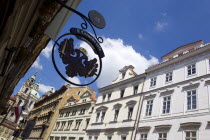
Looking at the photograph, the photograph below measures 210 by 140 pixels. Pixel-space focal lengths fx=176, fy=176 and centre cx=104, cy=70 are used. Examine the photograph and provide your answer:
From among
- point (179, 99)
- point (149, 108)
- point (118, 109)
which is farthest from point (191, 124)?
point (118, 109)

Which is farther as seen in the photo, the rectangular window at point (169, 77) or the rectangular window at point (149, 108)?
the rectangular window at point (169, 77)

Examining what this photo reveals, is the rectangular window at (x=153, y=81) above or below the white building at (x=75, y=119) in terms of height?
above

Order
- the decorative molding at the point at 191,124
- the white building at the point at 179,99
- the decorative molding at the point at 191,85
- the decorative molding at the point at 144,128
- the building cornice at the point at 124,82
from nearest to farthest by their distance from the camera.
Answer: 1. the decorative molding at the point at 191,124
2. the white building at the point at 179,99
3. the decorative molding at the point at 191,85
4. the decorative molding at the point at 144,128
5. the building cornice at the point at 124,82

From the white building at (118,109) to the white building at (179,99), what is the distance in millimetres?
1591

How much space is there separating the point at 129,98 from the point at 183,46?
9.64 meters

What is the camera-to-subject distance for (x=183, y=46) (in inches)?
867

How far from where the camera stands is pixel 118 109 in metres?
24.9

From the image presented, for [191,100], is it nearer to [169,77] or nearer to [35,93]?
[169,77]

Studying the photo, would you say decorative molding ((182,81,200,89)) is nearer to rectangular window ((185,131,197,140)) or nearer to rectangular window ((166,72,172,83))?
rectangular window ((166,72,172,83))

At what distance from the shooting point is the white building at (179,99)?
15.2 m

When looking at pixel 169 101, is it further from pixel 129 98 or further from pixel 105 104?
pixel 105 104

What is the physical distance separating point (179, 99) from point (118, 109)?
372 inches

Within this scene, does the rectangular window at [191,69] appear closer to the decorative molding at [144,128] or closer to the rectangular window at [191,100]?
the rectangular window at [191,100]

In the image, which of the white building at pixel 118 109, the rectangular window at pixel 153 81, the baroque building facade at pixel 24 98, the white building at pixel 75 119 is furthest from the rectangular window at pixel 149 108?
the baroque building facade at pixel 24 98
